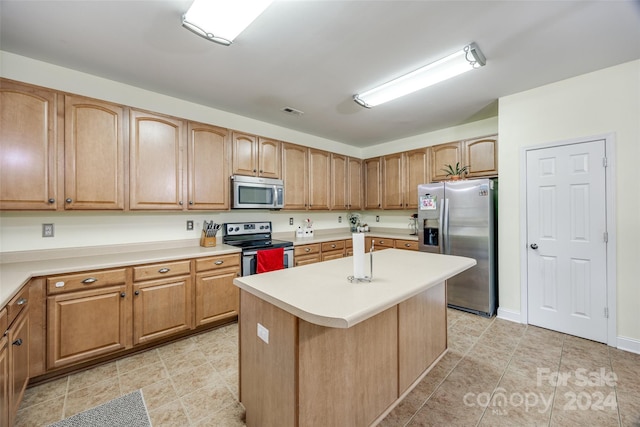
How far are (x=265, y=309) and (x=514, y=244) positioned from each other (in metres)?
3.02

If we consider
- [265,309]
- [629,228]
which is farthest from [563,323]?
[265,309]

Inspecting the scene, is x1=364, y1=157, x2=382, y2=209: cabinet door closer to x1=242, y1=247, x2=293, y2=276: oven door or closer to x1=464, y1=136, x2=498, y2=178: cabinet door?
x1=464, y1=136, x2=498, y2=178: cabinet door

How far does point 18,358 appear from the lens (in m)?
1.59

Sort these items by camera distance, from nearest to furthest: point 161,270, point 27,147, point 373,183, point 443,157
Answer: point 27,147 → point 161,270 → point 443,157 → point 373,183

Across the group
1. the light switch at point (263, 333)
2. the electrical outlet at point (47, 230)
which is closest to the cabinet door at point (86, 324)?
the electrical outlet at point (47, 230)

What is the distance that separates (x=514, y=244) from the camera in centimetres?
300

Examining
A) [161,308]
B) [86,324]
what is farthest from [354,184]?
[86,324]

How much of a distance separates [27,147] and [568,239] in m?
4.95

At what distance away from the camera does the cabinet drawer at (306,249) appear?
3.56 m

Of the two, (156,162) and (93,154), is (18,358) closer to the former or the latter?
(93,154)

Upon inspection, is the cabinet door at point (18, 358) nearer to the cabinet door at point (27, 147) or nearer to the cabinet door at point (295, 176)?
the cabinet door at point (27, 147)

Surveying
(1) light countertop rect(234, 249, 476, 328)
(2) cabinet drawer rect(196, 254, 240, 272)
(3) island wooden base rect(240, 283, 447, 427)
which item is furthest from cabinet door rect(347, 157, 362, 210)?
(3) island wooden base rect(240, 283, 447, 427)

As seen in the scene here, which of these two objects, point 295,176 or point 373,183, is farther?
point 373,183

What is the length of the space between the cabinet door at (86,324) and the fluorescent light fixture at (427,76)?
9.99 feet
